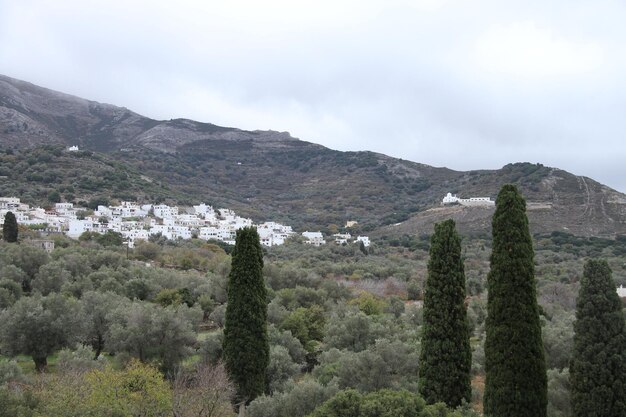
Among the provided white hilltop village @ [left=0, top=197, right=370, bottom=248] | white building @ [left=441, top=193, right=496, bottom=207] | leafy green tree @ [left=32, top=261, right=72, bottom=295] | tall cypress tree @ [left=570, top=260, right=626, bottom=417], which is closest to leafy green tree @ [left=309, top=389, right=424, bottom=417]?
tall cypress tree @ [left=570, top=260, right=626, bottom=417]

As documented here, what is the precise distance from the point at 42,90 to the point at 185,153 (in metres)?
53.3

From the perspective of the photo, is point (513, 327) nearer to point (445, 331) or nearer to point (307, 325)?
point (445, 331)

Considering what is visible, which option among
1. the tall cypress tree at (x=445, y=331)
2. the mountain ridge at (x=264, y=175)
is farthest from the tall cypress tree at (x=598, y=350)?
Answer: the mountain ridge at (x=264, y=175)

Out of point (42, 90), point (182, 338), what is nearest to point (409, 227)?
point (182, 338)

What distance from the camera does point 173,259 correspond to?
4666 centimetres

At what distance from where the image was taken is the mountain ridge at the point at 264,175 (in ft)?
240

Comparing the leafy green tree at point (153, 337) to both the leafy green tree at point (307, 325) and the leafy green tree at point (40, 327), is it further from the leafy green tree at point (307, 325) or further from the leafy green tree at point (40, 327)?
the leafy green tree at point (307, 325)

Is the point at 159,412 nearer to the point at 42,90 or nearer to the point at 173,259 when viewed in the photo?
the point at 173,259

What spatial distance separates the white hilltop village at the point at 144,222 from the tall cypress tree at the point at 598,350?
50.1 metres

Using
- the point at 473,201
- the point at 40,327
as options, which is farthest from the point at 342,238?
the point at 40,327

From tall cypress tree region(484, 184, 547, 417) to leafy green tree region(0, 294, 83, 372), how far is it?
48.4 feet

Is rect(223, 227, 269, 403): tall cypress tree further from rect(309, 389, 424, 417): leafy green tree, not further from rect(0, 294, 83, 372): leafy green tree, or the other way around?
rect(0, 294, 83, 372): leafy green tree

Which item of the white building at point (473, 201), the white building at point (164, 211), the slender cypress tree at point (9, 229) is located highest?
the white building at point (473, 201)

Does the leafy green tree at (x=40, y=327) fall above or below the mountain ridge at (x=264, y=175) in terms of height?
below
